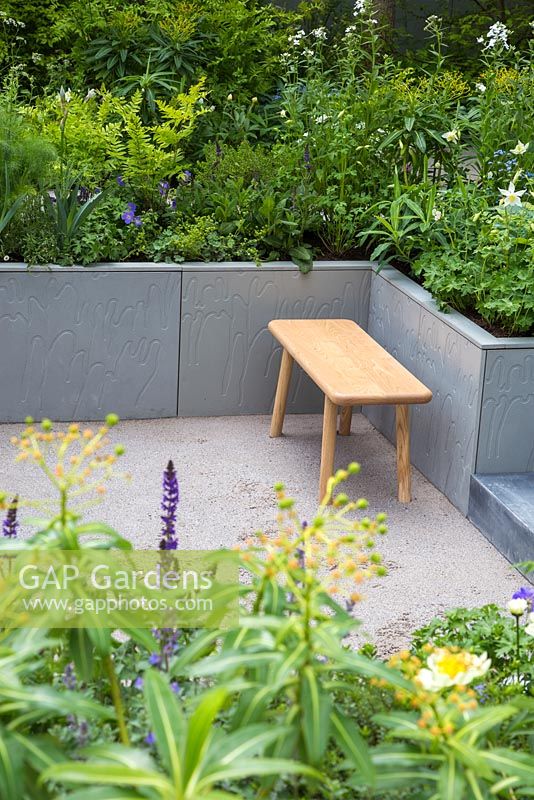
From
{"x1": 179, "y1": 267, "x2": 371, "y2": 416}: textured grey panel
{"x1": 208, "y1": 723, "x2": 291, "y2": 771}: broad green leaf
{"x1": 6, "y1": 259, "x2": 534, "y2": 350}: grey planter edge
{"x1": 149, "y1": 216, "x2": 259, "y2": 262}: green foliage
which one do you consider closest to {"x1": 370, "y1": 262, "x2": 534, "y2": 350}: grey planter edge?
{"x1": 6, "y1": 259, "x2": 534, "y2": 350}: grey planter edge

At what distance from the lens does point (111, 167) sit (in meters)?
5.53

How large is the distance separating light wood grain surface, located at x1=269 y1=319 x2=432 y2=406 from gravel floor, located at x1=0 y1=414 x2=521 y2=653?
1.50 ft

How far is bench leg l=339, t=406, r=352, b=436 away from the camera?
201 inches

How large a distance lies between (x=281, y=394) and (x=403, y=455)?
2.60 feet

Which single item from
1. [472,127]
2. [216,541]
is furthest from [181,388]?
[472,127]

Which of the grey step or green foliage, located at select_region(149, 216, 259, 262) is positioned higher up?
green foliage, located at select_region(149, 216, 259, 262)

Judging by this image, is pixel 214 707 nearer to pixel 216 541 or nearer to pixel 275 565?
pixel 275 565

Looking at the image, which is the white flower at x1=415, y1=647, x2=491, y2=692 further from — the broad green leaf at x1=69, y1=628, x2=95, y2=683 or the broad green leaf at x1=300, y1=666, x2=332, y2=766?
the broad green leaf at x1=69, y1=628, x2=95, y2=683

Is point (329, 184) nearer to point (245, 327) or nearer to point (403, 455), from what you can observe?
point (245, 327)

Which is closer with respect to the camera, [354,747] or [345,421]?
[354,747]

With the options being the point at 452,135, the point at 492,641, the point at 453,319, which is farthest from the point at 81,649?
the point at 452,135

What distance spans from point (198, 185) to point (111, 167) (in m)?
0.42

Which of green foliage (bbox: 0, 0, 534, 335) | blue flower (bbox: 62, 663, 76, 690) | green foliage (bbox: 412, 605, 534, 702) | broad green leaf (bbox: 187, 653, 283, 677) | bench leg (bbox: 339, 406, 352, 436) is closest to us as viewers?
broad green leaf (bbox: 187, 653, 283, 677)

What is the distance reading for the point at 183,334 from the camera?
521cm
